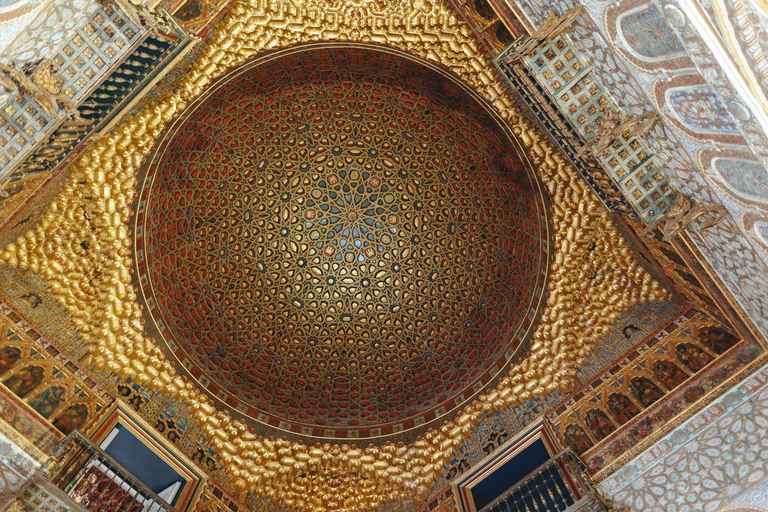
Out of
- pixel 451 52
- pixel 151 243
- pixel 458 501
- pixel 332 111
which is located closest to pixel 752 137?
pixel 451 52

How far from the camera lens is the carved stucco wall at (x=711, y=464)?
5.89m

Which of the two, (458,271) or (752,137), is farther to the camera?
(458,271)

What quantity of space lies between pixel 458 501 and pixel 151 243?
578 cm

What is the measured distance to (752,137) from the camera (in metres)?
4.30

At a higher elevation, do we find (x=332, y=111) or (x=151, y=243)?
(x=332, y=111)

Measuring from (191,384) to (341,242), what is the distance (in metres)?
3.90

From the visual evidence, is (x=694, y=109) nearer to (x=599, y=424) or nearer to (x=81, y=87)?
(x=599, y=424)

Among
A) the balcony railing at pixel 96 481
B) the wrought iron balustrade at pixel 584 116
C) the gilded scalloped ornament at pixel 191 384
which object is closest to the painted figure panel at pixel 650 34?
the wrought iron balustrade at pixel 584 116

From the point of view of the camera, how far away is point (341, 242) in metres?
10.9

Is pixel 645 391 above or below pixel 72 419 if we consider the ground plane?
above

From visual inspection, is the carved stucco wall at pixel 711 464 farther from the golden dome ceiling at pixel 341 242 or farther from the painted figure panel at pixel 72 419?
the painted figure panel at pixel 72 419

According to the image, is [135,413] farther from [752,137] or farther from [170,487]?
[752,137]

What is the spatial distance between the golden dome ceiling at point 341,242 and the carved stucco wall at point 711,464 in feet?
8.80

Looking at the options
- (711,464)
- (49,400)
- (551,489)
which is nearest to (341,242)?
(49,400)
